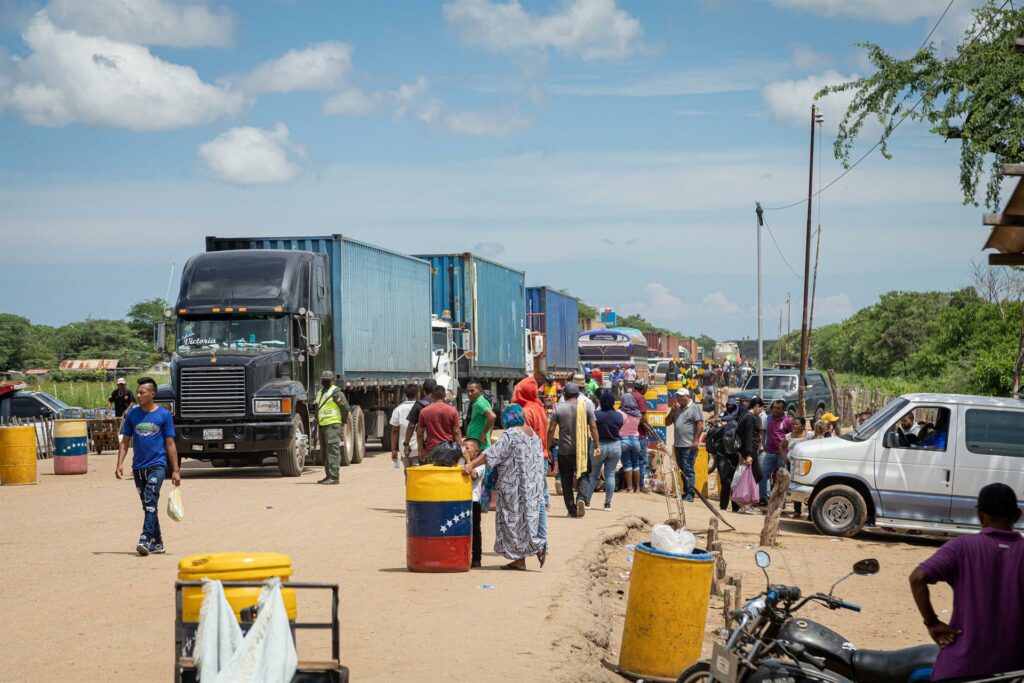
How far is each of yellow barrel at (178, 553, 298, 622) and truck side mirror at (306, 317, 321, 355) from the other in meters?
16.5

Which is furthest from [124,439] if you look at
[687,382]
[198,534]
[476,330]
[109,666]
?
[687,382]

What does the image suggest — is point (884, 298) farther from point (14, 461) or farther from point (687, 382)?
point (14, 461)

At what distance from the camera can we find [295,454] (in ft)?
73.9

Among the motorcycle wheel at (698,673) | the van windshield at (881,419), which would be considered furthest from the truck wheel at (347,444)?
the motorcycle wheel at (698,673)

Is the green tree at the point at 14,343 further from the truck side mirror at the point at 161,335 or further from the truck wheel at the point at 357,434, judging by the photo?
the truck side mirror at the point at 161,335

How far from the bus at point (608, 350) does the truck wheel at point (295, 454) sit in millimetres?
34541

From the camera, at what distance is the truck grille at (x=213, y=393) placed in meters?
21.8

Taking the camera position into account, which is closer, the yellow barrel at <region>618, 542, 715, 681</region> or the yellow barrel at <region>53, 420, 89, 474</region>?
the yellow barrel at <region>618, 542, 715, 681</region>

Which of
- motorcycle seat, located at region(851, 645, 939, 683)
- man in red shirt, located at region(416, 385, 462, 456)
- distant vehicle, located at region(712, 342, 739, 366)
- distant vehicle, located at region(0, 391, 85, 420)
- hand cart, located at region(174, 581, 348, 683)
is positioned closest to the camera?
motorcycle seat, located at region(851, 645, 939, 683)

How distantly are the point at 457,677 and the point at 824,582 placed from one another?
6.51m

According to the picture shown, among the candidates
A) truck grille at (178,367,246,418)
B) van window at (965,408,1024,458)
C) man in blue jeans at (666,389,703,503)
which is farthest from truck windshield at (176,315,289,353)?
van window at (965,408,1024,458)

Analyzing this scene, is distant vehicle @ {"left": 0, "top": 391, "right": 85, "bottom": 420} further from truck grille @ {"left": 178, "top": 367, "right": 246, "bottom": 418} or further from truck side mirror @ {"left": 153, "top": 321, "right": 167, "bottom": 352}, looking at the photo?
truck grille @ {"left": 178, "top": 367, "right": 246, "bottom": 418}

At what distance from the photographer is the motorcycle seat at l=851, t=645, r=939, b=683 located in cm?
570

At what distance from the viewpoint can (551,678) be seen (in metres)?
7.89
